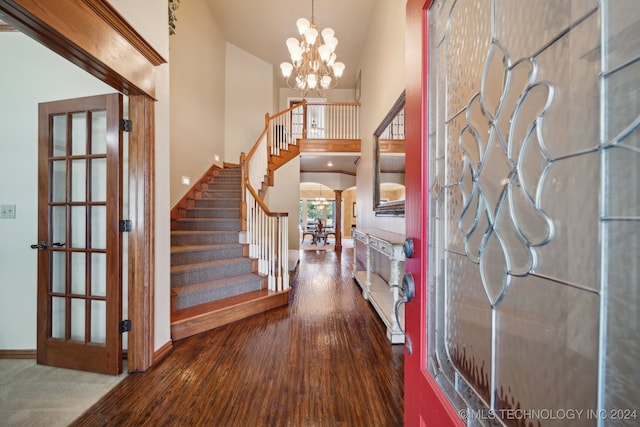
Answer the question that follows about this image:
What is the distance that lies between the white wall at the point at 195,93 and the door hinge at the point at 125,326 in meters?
2.76

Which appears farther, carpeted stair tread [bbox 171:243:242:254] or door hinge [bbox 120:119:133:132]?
carpeted stair tread [bbox 171:243:242:254]

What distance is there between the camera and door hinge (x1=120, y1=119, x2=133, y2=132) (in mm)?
1860

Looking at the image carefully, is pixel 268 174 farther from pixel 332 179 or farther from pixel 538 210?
pixel 538 210

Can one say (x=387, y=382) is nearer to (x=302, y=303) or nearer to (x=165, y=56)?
(x=302, y=303)

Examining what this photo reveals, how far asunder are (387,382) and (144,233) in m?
2.12

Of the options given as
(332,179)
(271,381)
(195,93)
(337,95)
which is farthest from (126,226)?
(337,95)

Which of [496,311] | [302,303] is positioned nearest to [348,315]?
[302,303]

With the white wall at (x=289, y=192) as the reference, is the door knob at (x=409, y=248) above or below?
below

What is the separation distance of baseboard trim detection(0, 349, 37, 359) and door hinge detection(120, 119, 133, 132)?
6.52 feet

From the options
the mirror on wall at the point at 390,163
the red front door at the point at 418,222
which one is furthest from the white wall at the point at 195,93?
the red front door at the point at 418,222

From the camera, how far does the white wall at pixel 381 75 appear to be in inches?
124

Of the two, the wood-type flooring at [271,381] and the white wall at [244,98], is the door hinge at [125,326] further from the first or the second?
the white wall at [244,98]

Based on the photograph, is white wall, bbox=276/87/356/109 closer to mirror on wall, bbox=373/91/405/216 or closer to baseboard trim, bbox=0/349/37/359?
mirror on wall, bbox=373/91/405/216

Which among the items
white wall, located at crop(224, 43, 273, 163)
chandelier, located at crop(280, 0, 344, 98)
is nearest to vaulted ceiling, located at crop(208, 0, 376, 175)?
white wall, located at crop(224, 43, 273, 163)
